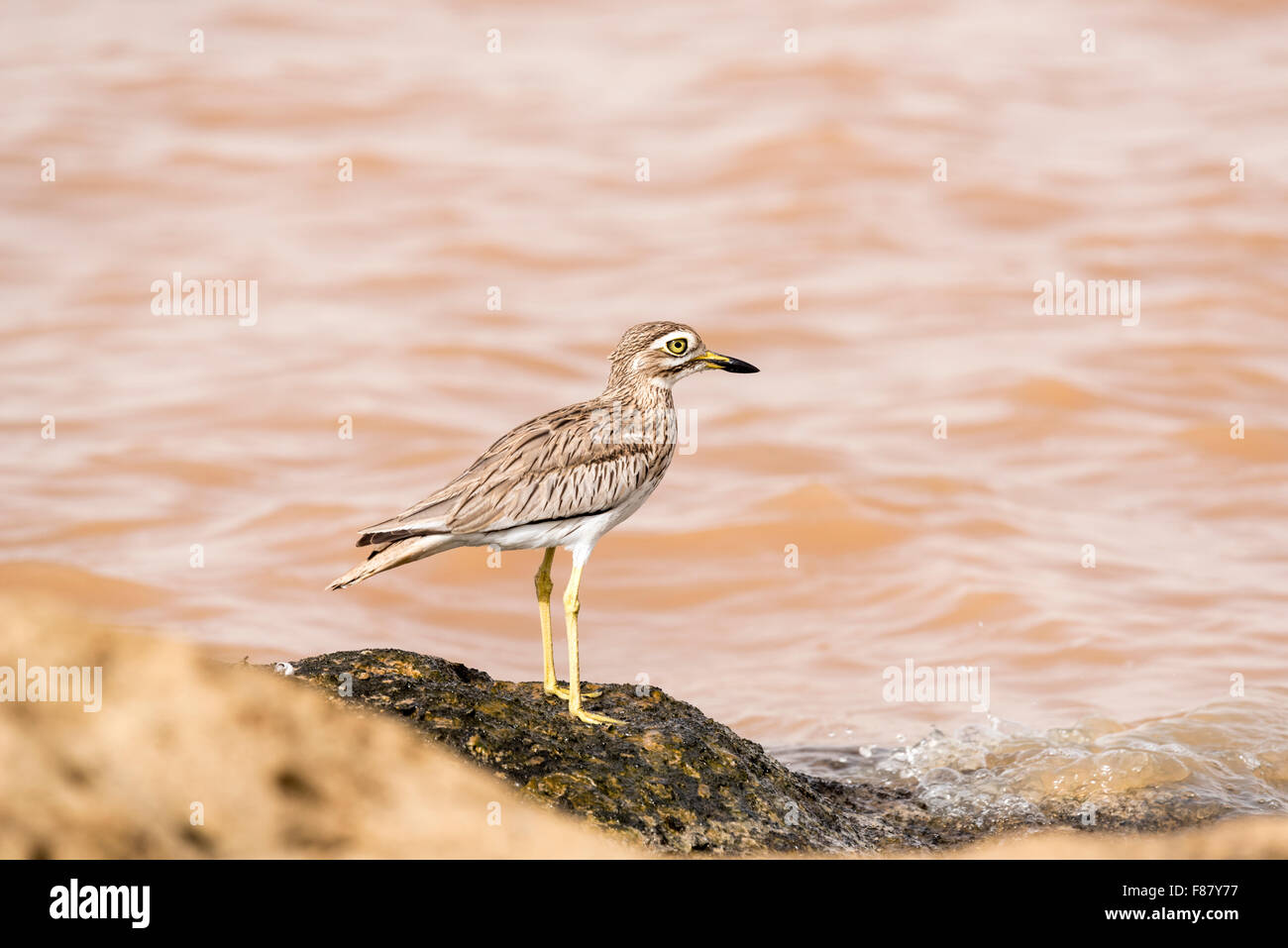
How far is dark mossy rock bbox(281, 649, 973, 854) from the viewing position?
6324 mm

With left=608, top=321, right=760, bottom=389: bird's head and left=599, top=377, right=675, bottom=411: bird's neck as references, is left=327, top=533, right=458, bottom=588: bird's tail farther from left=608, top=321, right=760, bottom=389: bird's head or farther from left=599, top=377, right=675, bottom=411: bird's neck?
left=608, top=321, right=760, bottom=389: bird's head

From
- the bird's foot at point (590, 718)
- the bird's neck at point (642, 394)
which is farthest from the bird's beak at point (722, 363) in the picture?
the bird's foot at point (590, 718)

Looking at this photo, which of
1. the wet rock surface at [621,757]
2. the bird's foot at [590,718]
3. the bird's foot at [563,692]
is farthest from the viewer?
the bird's foot at [563,692]

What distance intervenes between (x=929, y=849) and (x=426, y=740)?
9.80ft

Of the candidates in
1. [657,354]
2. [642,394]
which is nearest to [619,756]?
[642,394]

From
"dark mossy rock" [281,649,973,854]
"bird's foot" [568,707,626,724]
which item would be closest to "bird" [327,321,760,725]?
"bird's foot" [568,707,626,724]

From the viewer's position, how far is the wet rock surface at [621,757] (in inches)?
249

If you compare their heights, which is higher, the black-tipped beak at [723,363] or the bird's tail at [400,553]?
the black-tipped beak at [723,363]

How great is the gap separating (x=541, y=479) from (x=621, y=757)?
1.55 meters

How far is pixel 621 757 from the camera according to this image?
6750mm

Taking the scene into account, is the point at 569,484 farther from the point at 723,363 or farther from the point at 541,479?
the point at 723,363

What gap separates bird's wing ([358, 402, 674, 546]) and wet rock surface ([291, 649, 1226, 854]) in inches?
26.3

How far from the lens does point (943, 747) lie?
10.4 meters

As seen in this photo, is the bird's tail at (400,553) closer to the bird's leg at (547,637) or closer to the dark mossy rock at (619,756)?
the dark mossy rock at (619,756)
